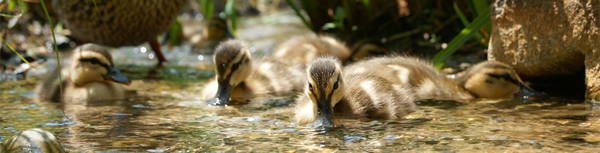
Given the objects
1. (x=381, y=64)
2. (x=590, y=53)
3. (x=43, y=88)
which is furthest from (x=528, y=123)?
(x=43, y=88)

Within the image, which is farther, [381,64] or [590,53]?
[381,64]

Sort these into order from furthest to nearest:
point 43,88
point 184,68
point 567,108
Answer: point 184,68 < point 43,88 < point 567,108

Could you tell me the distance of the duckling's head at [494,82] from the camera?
3807 millimetres

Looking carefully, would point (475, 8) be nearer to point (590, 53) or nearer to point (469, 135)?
point (590, 53)

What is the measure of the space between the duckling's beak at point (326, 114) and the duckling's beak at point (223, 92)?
1.00 m

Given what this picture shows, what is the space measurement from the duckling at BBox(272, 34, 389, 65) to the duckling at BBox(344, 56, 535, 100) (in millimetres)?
1015

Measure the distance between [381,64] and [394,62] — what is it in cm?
11

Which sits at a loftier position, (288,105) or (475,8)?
(475,8)

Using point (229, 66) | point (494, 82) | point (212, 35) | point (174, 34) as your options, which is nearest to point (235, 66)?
point (229, 66)

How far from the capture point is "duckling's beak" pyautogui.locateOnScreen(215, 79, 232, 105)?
12.1ft

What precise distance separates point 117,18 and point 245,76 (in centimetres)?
164

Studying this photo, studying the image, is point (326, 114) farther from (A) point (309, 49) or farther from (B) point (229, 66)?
(A) point (309, 49)

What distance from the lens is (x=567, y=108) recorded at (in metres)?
3.20

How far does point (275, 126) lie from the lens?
2885 mm
